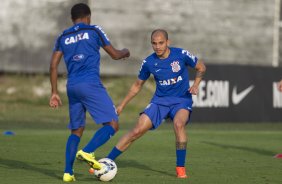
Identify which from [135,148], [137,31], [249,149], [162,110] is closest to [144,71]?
[162,110]

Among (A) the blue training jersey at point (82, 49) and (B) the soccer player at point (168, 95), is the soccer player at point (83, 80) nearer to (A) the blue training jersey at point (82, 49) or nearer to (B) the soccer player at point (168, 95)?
(A) the blue training jersey at point (82, 49)

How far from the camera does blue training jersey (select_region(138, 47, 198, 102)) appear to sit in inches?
523

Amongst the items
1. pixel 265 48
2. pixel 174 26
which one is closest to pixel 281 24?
pixel 265 48

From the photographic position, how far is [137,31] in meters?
34.3

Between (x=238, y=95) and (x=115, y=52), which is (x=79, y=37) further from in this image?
(x=238, y=95)

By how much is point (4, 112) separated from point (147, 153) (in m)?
14.4

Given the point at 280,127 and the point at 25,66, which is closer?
the point at 280,127

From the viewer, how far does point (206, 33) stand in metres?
35.0

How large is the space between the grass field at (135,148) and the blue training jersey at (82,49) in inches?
56.6

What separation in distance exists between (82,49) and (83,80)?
0.41 meters

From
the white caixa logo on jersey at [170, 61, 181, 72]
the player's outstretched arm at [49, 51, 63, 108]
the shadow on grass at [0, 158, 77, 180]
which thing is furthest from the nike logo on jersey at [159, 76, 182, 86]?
the shadow on grass at [0, 158, 77, 180]

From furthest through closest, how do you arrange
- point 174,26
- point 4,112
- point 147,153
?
point 174,26 < point 4,112 < point 147,153

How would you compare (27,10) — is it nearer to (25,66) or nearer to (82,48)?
(25,66)

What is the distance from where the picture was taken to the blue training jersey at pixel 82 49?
1223 centimetres
